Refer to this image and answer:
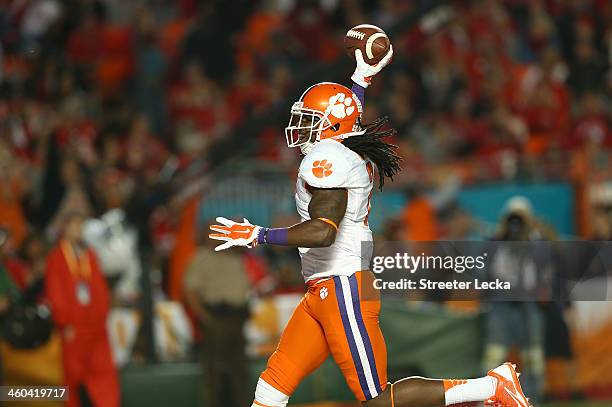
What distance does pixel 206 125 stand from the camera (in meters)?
12.4

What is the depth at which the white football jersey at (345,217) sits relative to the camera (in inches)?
220

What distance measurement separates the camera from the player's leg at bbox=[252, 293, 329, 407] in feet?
18.8

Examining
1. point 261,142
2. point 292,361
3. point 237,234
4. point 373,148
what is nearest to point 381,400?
point 292,361

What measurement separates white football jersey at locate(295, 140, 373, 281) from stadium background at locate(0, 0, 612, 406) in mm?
3654

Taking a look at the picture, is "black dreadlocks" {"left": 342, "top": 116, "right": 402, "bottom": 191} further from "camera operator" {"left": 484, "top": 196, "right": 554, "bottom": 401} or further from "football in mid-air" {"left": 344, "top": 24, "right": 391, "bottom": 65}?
"camera operator" {"left": 484, "top": 196, "right": 554, "bottom": 401}

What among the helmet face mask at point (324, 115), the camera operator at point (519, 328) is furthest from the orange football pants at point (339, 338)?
the camera operator at point (519, 328)

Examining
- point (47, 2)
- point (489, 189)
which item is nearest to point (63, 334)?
point (489, 189)

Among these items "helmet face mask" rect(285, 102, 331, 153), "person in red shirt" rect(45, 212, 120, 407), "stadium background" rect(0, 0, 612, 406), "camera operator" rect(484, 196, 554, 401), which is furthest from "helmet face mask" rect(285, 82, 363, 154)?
"stadium background" rect(0, 0, 612, 406)

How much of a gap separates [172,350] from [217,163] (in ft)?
5.49

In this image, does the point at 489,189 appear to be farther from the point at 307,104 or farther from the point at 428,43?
the point at 307,104

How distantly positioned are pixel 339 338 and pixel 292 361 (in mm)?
255

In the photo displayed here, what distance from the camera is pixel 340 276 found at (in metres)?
5.74

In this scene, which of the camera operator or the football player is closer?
the football player

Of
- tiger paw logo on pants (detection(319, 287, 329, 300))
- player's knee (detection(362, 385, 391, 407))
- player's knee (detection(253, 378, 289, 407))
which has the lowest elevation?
player's knee (detection(362, 385, 391, 407))
